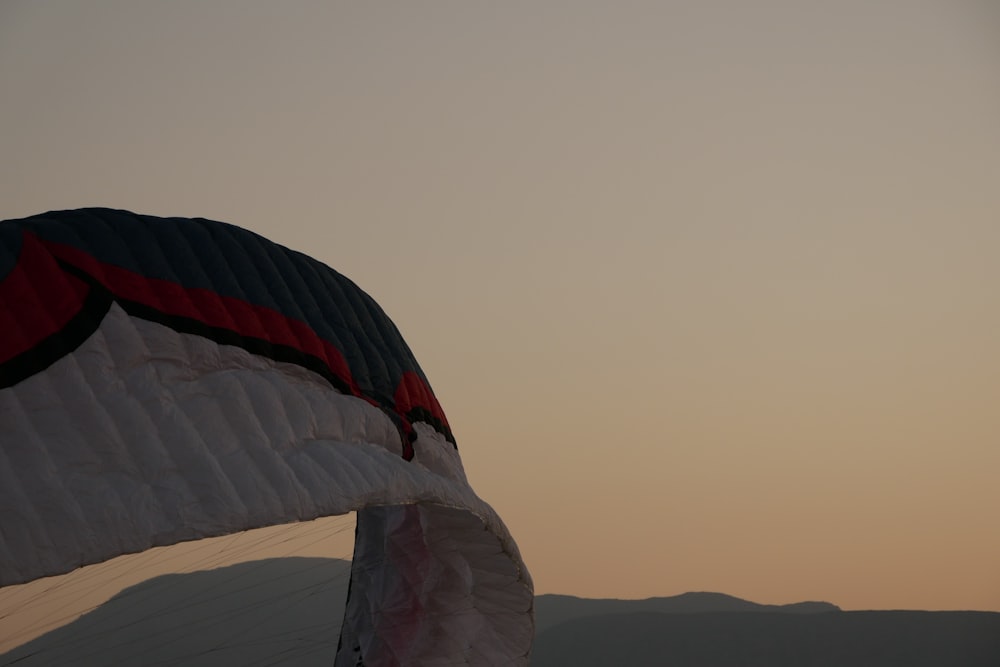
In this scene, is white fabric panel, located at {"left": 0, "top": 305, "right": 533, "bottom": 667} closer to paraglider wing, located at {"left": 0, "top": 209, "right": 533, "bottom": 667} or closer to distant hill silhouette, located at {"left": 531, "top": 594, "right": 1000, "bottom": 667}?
paraglider wing, located at {"left": 0, "top": 209, "right": 533, "bottom": 667}

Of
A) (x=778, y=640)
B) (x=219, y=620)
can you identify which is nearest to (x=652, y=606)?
(x=778, y=640)

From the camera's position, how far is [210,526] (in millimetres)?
10125

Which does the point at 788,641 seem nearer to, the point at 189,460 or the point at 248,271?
the point at 248,271

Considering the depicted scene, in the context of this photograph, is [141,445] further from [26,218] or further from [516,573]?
[516,573]

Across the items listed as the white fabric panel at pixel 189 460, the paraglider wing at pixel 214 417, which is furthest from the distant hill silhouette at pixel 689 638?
the white fabric panel at pixel 189 460

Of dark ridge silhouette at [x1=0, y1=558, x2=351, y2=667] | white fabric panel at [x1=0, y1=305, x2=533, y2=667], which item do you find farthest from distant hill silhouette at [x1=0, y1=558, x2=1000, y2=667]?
white fabric panel at [x1=0, y1=305, x2=533, y2=667]

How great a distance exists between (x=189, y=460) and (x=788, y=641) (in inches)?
4079

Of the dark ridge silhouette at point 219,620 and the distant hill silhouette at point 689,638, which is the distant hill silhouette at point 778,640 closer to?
the distant hill silhouette at point 689,638

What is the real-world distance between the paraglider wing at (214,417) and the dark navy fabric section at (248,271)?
21 mm

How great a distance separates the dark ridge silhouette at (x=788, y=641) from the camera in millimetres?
106312

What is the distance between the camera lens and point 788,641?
355 ft

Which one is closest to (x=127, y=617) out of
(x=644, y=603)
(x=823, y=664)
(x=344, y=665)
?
(x=644, y=603)

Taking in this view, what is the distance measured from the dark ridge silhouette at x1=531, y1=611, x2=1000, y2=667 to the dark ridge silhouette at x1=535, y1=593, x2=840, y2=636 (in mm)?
9856

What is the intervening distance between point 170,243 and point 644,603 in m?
127
